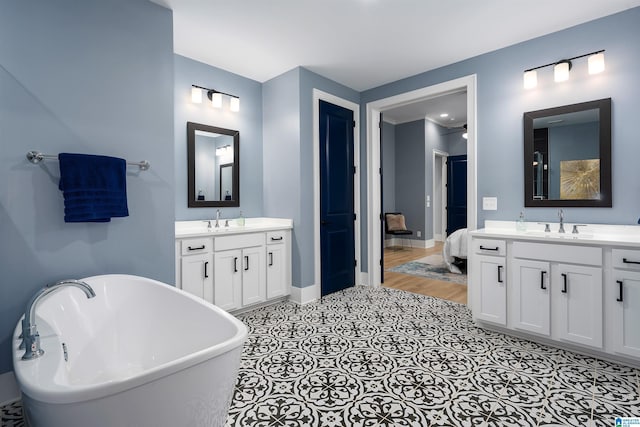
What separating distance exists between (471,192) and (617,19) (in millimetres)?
1741

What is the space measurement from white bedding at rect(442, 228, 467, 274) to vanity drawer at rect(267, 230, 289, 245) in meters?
2.73

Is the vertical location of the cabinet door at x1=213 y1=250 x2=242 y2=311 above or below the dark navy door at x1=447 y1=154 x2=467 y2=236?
below

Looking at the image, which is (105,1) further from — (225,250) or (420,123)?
(420,123)

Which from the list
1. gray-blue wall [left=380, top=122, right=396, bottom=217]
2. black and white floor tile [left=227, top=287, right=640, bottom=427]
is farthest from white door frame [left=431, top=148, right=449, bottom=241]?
black and white floor tile [left=227, top=287, right=640, bottom=427]

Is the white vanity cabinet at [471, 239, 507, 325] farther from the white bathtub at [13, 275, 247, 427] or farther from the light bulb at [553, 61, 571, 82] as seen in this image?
the white bathtub at [13, 275, 247, 427]

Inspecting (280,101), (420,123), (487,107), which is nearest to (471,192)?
(487,107)

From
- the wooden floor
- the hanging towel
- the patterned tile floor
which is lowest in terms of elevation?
the patterned tile floor

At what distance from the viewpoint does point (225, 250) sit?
3.03 m

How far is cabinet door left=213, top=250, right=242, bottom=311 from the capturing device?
9.76 ft

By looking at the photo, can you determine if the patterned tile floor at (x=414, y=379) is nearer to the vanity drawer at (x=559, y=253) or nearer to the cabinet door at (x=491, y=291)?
the cabinet door at (x=491, y=291)

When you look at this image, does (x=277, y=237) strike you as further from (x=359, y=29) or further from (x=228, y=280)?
(x=359, y=29)

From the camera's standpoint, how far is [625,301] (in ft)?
6.97

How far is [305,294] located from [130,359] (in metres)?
1.97

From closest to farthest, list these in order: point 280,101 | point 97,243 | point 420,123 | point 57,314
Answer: point 57,314 < point 97,243 < point 280,101 < point 420,123
